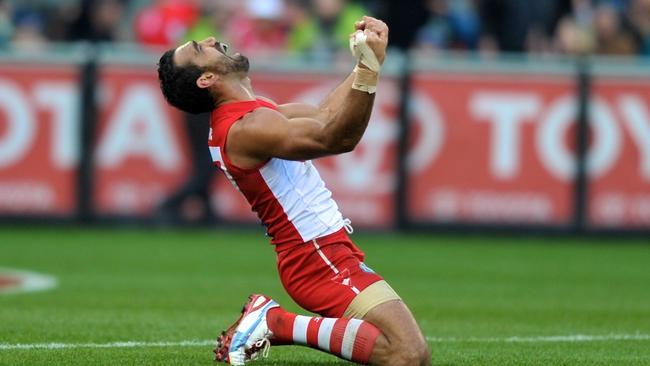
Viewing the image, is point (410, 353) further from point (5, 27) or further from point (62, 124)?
point (5, 27)

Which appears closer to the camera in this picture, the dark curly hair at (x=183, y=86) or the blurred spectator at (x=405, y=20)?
the dark curly hair at (x=183, y=86)

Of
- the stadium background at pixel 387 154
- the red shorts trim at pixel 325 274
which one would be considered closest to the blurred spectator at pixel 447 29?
the stadium background at pixel 387 154

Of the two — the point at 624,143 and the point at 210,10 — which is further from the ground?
the point at 210,10

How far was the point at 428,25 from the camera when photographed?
19.2 metres

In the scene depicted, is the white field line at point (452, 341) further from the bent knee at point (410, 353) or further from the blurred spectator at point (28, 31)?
the blurred spectator at point (28, 31)

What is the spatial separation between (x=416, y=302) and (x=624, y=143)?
6.43 metres

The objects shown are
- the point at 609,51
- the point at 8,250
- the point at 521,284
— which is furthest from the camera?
the point at 609,51

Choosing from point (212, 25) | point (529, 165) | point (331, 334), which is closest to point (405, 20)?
point (212, 25)

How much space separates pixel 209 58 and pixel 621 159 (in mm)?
10015

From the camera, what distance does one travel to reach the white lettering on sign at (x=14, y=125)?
1638 cm

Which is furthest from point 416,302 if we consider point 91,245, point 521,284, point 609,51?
point 609,51

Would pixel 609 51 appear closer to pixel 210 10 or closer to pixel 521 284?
pixel 210 10

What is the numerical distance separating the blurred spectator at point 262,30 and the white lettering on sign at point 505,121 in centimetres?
259

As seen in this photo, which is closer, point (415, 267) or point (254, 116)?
point (254, 116)
